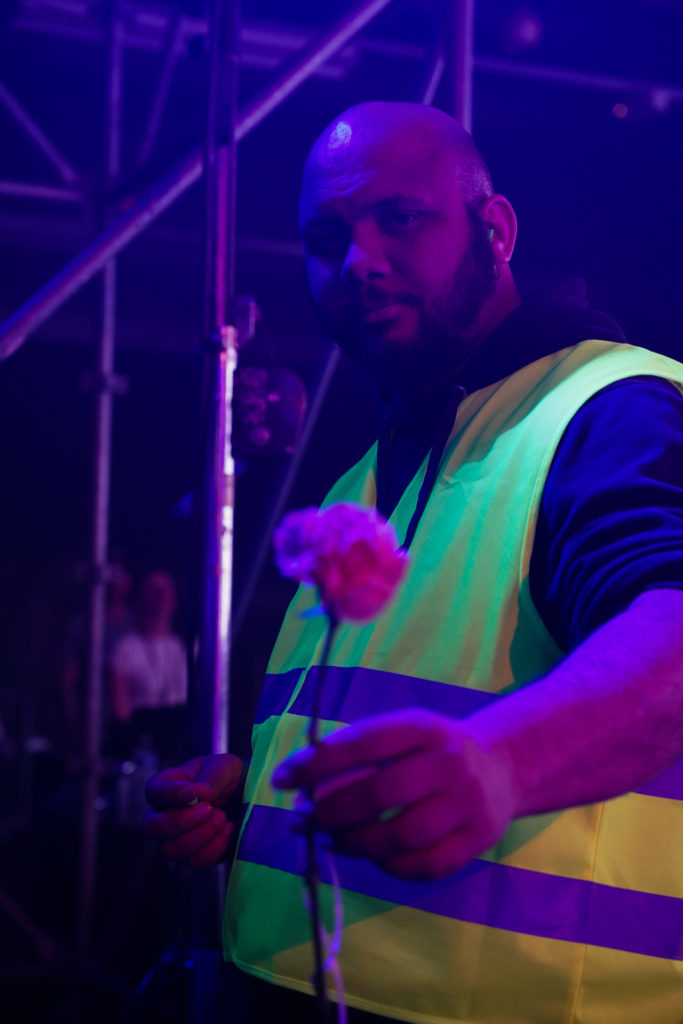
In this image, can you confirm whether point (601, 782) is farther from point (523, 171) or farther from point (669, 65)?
point (523, 171)

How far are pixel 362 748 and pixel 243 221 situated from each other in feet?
15.4

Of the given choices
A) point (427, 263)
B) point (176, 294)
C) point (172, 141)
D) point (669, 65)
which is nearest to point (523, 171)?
point (669, 65)

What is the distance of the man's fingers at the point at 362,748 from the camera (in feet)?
1.95

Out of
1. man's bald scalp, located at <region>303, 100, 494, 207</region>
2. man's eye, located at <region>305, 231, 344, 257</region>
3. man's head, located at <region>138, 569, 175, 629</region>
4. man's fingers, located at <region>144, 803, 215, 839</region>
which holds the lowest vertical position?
man's head, located at <region>138, 569, 175, 629</region>

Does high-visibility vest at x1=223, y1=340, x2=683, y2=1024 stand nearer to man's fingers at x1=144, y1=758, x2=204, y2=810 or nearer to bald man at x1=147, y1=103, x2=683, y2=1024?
bald man at x1=147, y1=103, x2=683, y2=1024

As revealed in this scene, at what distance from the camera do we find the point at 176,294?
6.28 m

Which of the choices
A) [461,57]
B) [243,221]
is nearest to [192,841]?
[461,57]

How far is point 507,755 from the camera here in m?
0.66

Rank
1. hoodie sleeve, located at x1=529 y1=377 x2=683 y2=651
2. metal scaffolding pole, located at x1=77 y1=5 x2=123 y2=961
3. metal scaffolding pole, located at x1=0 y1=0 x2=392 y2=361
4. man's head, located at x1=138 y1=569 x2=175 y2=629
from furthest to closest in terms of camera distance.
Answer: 1. man's head, located at x1=138 y1=569 x2=175 y2=629
2. metal scaffolding pole, located at x1=77 y1=5 x2=123 y2=961
3. metal scaffolding pole, located at x1=0 y1=0 x2=392 y2=361
4. hoodie sleeve, located at x1=529 y1=377 x2=683 y2=651

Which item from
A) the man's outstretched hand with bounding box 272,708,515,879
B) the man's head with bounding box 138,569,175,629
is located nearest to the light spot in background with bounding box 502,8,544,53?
the man's outstretched hand with bounding box 272,708,515,879

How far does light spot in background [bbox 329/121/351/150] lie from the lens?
4.42 ft

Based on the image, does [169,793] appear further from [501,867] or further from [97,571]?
[97,571]

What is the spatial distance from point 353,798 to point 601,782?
0.21m

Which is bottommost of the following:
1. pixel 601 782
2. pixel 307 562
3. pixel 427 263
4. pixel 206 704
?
pixel 206 704
